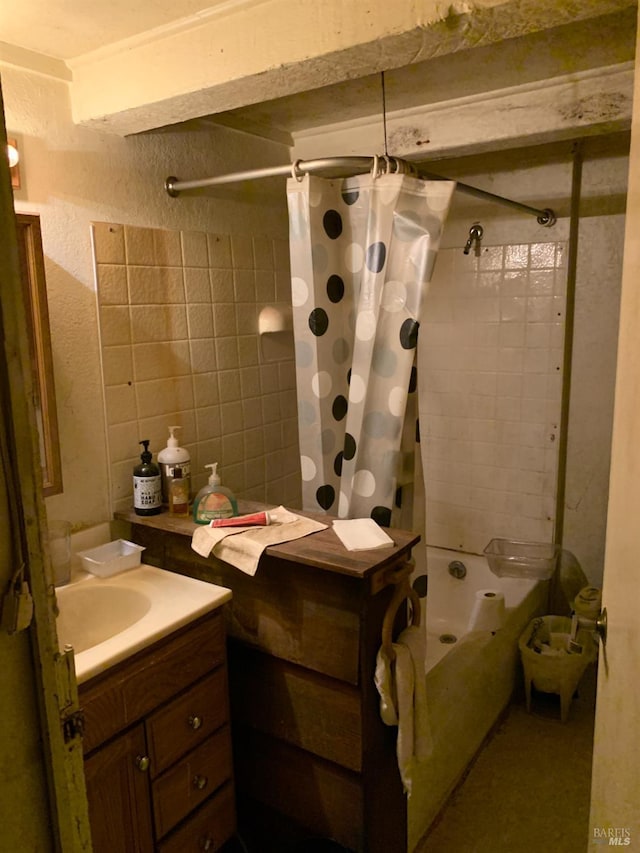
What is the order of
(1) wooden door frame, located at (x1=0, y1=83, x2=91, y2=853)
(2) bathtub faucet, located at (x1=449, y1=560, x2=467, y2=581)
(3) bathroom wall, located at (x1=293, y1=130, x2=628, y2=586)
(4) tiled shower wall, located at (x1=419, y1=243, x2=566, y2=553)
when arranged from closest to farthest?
(1) wooden door frame, located at (x1=0, y1=83, x2=91, y2=853)
(3) bathroom wall, located at (x1=293, y1=130, x2=628, y2=586)
(4) tiled shower wall, located at (x1=419, y1=243, x2=566, y2=553)
(2) bathtub faucet, located at (x1=449, y1=560, x2=467, y2=581)

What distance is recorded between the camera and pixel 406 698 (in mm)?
1472

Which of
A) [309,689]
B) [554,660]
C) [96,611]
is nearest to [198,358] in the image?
[96,611]

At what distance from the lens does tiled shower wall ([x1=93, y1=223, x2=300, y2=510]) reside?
1812 mm

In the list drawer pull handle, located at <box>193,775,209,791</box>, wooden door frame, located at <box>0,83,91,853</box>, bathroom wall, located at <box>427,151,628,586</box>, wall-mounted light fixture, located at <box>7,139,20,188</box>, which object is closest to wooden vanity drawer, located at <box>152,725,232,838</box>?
drawer pull handle, located at <box>193,775,209,791</box>

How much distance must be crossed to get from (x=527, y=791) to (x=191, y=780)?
1.18 m

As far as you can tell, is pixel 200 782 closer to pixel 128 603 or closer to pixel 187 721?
pixel 187 721

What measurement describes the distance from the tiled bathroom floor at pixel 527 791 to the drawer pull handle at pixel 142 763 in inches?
37.9

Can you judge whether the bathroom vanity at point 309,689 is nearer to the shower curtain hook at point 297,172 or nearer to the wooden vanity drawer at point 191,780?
the wooden vanity drawer at point 191,780

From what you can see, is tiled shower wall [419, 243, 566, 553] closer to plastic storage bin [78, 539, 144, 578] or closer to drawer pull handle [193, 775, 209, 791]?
plastic storage bin [78, 539, 144, 578]

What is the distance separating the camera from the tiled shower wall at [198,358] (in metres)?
1.81

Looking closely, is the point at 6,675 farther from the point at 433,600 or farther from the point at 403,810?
the point at 433,600

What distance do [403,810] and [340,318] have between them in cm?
138

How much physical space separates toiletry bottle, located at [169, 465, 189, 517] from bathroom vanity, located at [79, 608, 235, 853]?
0.37m

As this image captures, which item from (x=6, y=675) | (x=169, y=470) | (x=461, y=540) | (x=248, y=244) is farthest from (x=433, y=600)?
(x=6, y=675)
